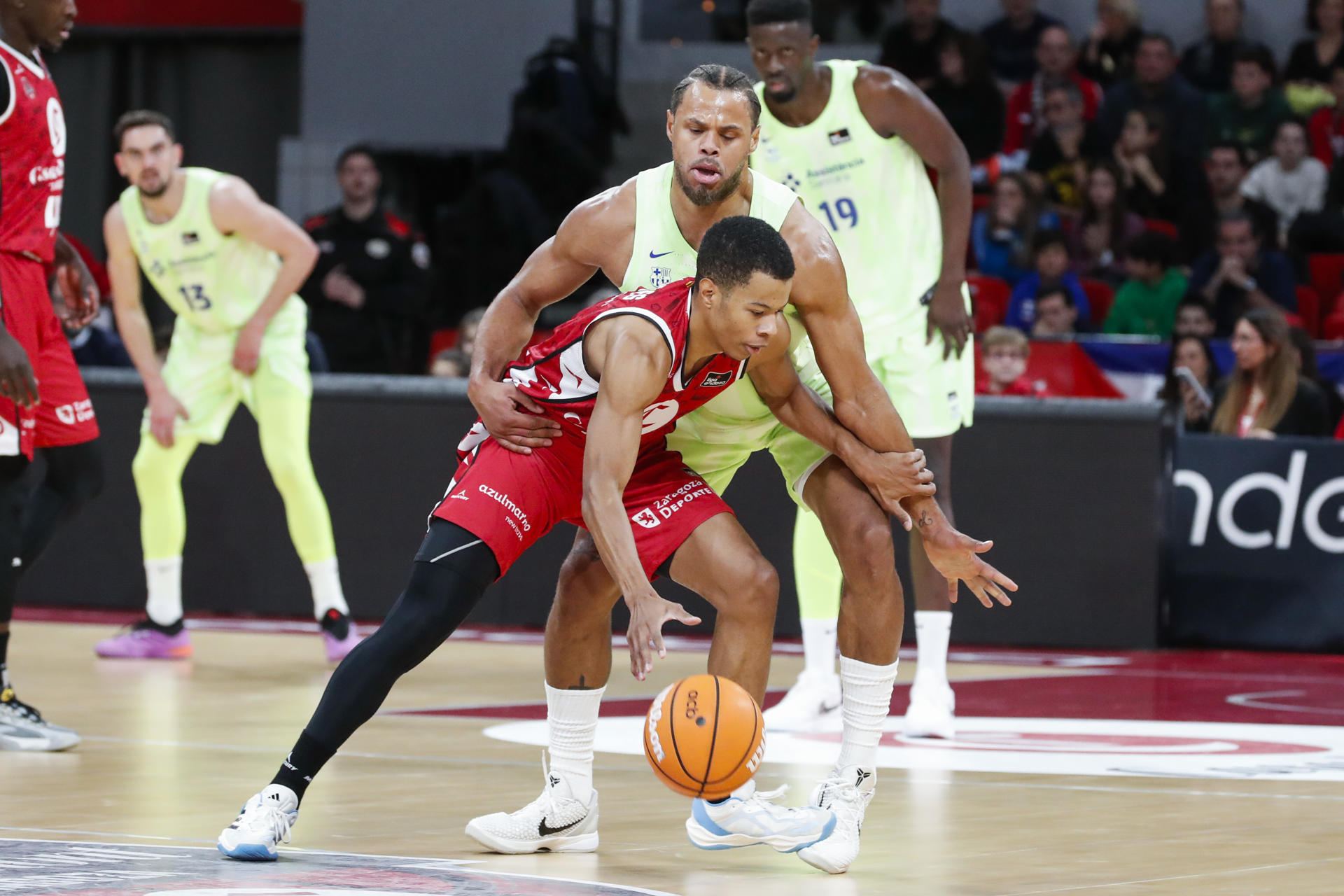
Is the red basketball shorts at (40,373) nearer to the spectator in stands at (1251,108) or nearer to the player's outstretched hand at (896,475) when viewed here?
the player's outstretched hand at (896,475)

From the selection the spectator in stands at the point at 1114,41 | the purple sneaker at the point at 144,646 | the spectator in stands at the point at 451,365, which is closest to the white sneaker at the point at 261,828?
the purple sneaker at the point at 144,646

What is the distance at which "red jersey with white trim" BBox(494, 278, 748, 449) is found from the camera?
4.25 meters

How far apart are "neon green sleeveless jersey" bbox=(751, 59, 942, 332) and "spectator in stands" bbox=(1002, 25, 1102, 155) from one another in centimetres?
717

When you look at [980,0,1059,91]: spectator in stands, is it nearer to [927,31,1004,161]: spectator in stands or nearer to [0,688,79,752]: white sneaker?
[927,31,1004,161]: spectator in stands

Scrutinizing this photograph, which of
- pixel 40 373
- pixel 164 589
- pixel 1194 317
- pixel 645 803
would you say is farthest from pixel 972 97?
pixel 645 803

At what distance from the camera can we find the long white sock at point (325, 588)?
27.0ft

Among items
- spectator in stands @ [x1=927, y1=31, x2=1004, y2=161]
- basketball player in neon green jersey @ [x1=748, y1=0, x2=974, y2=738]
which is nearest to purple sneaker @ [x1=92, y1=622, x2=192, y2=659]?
basketball player in neon green jersey @ [x1=748, y1=0, x2=974, y2=738]

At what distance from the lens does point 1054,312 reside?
11.2m

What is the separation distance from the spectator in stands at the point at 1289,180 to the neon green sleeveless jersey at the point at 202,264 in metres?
6.81

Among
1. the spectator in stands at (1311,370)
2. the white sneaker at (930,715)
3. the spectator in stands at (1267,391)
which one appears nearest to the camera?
the white sneaker at (930,715)

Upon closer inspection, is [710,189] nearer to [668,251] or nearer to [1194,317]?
[668,251]

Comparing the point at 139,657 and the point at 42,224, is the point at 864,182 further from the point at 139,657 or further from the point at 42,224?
the point at 139,657

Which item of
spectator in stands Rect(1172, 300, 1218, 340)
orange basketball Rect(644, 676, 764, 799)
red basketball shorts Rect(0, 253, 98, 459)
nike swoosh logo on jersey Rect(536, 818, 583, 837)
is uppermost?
red basketball shorts Rect(0, 253, 98, 459)

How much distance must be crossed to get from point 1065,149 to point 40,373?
8.35m
